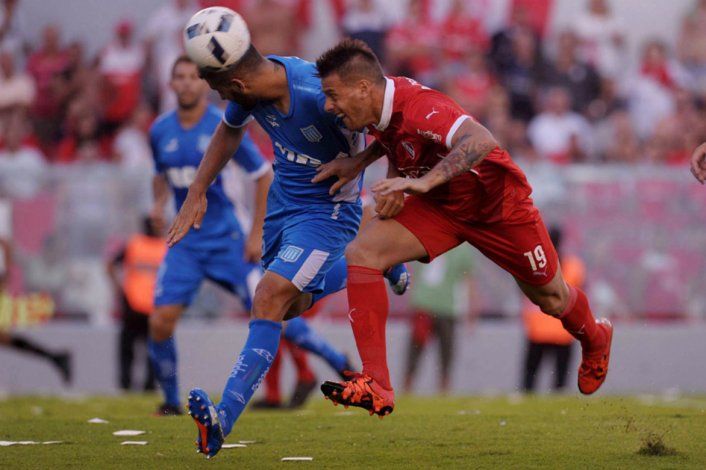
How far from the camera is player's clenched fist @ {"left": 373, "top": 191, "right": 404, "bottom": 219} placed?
730cm

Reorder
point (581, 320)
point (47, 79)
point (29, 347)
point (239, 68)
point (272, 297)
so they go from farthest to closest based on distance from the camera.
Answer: point (47, 79) < point (29, 347) < point (581, 320) < point (272, 297) < point (239, 68)

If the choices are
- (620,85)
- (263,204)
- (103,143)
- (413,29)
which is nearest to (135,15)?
(103,143)

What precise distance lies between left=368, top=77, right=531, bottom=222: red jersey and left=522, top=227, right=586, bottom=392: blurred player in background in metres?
7.50

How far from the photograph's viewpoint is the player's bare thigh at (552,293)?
800 centimetres

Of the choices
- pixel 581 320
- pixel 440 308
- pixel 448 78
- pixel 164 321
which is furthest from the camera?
pixel 448 78

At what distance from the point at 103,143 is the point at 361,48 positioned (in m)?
11.1

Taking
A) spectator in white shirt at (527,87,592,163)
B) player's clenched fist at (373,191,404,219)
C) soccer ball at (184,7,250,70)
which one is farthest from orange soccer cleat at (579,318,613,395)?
spectator in white shirt at (527,87,592,163)

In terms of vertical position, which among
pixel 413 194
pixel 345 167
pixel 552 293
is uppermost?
pixel 345 167

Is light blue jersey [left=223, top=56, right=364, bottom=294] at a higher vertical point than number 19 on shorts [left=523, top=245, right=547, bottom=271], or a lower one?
higher

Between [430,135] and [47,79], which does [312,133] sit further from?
[47,79]

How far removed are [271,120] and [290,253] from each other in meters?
0.84

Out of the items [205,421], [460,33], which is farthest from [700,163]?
[460,33]

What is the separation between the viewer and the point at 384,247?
7430 millimetres

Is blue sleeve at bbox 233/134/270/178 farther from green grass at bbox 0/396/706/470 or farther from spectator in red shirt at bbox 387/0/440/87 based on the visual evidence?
spectator in red shirt at bbox 387/0/440/87
